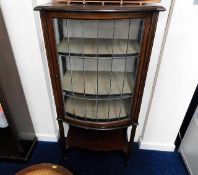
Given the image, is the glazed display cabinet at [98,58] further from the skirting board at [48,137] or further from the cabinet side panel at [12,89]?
the skirting board at [48,137]

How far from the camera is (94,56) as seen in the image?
95cm

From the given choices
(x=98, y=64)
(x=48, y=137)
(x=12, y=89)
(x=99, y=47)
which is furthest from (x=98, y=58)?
(x=48, y=137)

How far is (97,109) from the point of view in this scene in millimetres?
1205

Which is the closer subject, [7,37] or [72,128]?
[7,37]

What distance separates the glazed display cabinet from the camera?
0.82 metres

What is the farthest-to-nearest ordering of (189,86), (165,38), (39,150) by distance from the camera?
(39,150) < (189,86) < (165,38)

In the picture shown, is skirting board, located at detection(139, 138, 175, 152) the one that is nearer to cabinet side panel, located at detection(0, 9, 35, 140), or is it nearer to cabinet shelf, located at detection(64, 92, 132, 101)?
cabinet shelf, located at detection(64, 92, 132, 101)

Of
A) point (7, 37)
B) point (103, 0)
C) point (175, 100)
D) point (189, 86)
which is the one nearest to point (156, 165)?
point (175, 100)

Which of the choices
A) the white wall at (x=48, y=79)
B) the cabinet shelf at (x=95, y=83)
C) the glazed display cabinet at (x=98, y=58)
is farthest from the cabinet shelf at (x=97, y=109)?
the white wall at (x=48, y=79)

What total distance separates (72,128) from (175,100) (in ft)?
2.68

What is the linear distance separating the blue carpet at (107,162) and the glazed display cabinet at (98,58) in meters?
0.47

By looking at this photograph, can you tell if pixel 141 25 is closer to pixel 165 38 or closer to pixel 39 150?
pixel 165 38

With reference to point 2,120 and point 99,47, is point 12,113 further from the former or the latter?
point 99,47

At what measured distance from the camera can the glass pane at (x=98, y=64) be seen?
0.95 m
